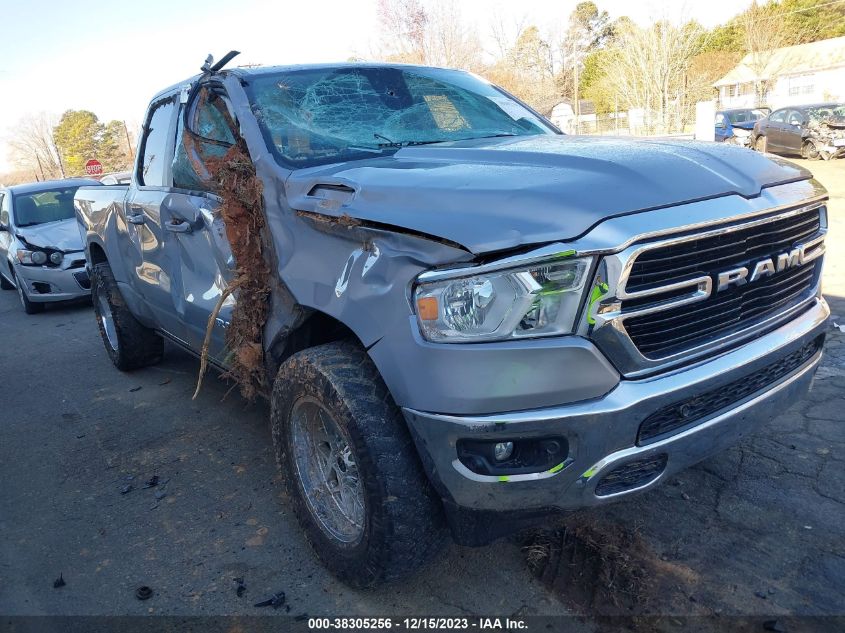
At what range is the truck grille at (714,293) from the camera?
2.03 metres

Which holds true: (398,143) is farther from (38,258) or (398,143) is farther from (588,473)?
(38,258)

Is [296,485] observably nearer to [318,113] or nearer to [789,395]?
[318,113]

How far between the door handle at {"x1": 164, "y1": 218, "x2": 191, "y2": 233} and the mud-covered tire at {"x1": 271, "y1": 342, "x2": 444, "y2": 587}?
1413mm

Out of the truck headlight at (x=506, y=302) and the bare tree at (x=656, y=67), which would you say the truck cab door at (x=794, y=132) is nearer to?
the bare tree at (x=656, y=67)

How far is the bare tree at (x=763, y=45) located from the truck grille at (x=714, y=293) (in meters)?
41.7

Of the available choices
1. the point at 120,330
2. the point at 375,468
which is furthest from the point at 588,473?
the point at 120,330

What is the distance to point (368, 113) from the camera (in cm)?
339

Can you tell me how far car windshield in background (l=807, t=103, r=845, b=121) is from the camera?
17625 mm

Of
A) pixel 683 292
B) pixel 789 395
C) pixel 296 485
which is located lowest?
pixel 296 485

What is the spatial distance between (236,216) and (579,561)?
2034mm

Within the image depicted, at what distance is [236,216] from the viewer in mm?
2990

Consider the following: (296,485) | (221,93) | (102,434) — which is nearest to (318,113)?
(221,93)

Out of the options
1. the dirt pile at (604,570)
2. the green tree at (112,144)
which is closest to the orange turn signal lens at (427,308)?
the dirt pile at (604,570)

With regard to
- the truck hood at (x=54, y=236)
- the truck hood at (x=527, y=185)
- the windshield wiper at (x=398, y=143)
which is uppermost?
the windshield wiper at (x=398, y=143)
